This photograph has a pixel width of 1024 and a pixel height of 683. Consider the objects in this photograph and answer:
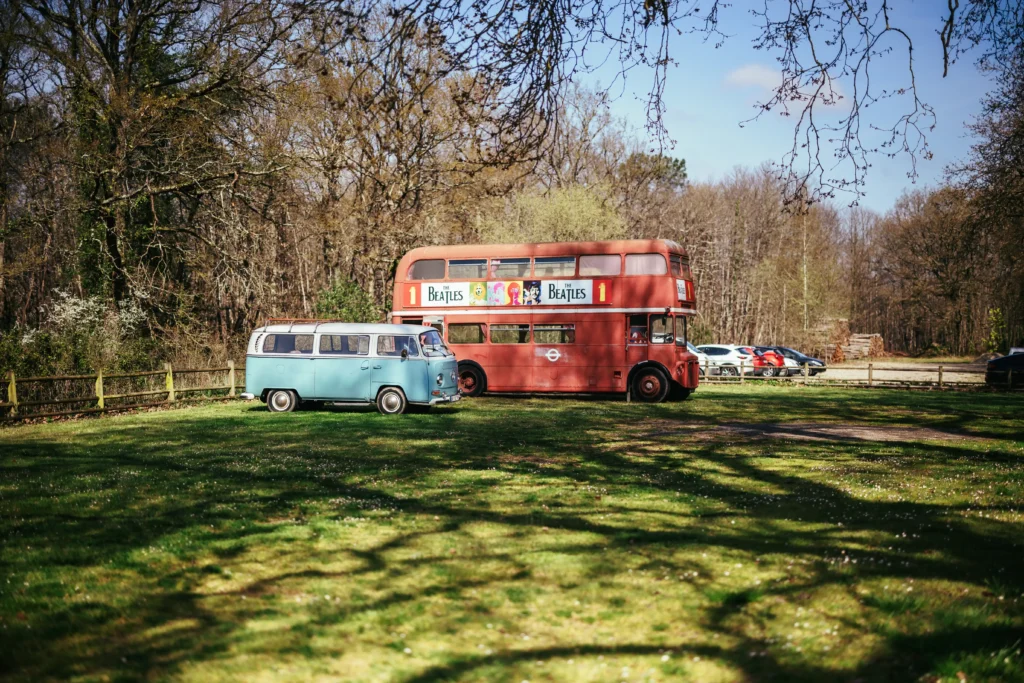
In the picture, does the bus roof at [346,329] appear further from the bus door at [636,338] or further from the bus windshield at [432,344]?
the bus door at [636,338]

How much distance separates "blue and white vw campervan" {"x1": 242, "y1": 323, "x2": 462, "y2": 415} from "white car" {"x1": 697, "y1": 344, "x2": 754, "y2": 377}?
83.3ft

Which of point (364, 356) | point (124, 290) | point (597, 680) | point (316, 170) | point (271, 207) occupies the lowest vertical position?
point (597, 680)

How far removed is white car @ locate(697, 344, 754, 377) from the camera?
4625 centimetres

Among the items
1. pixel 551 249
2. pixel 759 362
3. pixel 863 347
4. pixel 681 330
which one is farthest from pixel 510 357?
pixel 863 347

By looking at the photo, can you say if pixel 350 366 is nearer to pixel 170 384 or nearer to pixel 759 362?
pixel 170 384

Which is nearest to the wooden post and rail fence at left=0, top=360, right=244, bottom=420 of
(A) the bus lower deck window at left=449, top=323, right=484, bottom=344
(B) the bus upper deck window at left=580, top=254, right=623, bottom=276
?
(A) the bus lower deck window at left=449, top=323, right=484, bottom=344

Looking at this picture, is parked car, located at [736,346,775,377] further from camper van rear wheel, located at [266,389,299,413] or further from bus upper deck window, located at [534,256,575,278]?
camper van rear wheel, located at [266,389,299,413]

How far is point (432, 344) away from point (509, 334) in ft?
20.1

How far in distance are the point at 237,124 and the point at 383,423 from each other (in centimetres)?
1850

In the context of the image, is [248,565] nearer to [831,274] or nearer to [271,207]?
[271,207]

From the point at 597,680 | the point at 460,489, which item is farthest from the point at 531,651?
the point at 460,489

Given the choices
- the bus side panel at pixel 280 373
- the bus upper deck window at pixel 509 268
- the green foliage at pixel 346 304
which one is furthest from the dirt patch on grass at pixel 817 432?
the green foliage at pixel 346 304

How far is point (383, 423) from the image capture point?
20.6 m

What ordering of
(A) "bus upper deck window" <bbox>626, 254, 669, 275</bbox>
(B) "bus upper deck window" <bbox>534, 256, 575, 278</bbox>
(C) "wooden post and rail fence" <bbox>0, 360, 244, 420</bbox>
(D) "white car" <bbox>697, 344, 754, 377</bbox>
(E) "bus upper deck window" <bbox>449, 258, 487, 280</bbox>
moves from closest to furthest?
(C) "wooden post and rail fence" <bbox>0, 360, 244, 420</bbox>
(A) "bus upper deck window" <bbox>626, 254, 669, 275</bbox>
(B) "bus upper deck window" <bbox>534, 256, 575, 278</bbox>
(E) "bus upper deck window" <bbox>449, 258, 487, 280</bbox>
(D) "white car" <bbox>697, 344, 754, 377</bbox>
